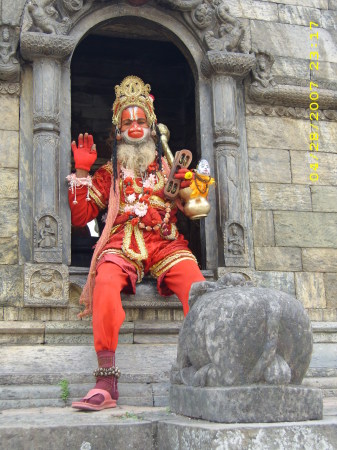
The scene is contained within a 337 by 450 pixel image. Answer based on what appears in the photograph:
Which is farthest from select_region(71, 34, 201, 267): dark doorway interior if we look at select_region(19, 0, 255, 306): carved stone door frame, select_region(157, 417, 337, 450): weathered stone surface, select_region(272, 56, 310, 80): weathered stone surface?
select_region(157, 417, 337, 450): weathered stone surface

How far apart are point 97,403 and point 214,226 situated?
2807 millimetres

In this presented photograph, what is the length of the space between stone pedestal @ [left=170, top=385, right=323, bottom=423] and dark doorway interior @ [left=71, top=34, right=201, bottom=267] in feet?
23.1

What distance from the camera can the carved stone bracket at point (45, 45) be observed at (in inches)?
249

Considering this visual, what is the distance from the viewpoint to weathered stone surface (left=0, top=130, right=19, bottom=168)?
634cm

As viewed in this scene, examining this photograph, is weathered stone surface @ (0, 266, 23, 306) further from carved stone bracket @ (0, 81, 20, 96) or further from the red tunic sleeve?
carved stone bracket @ (0, 81, 20, 96)

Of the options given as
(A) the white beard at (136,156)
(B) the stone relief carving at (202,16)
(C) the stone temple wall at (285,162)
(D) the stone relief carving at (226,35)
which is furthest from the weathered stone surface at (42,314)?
(B) the stone relief carving at (202,16)

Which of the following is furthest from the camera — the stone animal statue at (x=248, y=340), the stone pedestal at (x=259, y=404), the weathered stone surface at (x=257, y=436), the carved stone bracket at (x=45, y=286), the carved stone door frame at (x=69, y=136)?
the carved stone door frame at (x=69, y=136)

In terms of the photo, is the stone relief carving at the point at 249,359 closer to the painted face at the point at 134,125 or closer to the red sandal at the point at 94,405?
the red sandal at the point at 94,405

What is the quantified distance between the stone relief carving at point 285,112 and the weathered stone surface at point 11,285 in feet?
9.65

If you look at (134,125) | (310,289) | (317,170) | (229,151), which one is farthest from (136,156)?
(310,289)

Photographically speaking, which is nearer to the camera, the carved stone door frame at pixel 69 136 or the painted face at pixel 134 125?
the carved stone door frame at pixel 69 136

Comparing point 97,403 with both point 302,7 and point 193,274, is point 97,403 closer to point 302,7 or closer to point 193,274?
point 193,274

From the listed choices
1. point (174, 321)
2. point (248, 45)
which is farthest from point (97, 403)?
point (248, 45)

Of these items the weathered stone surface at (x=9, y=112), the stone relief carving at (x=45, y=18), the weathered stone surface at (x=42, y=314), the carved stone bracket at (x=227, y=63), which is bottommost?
the weathered stone surface at (x=42, y=314)
